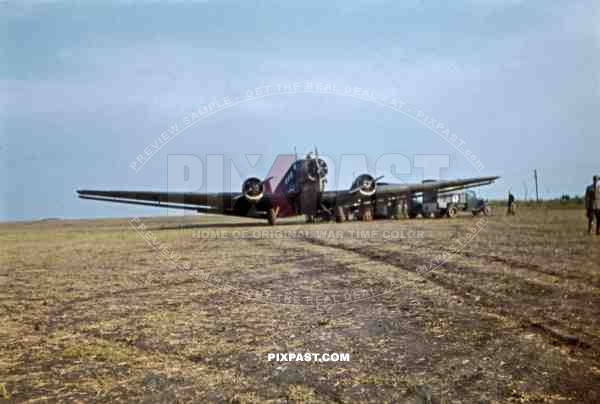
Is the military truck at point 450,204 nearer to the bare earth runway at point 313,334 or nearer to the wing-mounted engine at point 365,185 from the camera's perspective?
the wing-mounted engine at point 365,185

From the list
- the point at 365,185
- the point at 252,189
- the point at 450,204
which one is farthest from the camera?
the point at 450,204

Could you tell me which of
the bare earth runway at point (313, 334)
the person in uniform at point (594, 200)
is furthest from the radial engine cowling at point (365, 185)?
the bare earth runway at point (313, 334)

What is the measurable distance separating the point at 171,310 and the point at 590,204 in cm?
1402

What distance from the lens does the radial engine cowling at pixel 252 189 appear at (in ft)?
87.6

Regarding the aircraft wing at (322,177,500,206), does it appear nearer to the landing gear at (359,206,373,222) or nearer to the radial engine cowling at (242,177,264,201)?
the landing gear at (359,206,373,222)

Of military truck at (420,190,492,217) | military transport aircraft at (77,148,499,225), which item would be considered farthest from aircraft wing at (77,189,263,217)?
military truck at (420,190,492,217)

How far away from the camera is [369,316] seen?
603 centimetres

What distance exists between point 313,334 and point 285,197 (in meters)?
23.1

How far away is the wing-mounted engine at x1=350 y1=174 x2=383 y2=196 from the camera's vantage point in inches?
1146

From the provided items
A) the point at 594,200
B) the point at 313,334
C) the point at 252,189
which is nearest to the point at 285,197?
the point at 252,189

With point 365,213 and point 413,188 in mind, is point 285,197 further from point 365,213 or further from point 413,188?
point 413,188

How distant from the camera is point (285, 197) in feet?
92.9

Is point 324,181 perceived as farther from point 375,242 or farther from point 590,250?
point 590,250

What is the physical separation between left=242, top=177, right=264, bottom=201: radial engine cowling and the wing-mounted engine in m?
5.81
